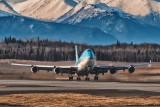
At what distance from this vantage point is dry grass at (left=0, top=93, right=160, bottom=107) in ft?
151

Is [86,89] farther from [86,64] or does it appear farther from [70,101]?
[86,64]

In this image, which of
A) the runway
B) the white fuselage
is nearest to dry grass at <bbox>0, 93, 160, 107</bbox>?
the runway

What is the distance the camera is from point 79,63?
102 m

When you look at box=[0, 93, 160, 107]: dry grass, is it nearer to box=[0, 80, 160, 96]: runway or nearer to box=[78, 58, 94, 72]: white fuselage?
box=[0, 80, 160, 96]: runway

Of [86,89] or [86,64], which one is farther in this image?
[86,64]

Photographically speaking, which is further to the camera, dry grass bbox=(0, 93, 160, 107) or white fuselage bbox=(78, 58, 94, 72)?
white fuselage bbox=(78, 58, 94, 72)

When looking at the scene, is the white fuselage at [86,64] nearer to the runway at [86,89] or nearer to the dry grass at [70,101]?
the runway at [86,89]

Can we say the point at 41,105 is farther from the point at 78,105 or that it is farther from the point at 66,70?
the point at 66,70

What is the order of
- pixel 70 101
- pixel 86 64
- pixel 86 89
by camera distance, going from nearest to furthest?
pixel 70 101
pixel 86 89
pixel 86 64

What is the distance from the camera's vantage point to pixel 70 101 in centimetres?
4866

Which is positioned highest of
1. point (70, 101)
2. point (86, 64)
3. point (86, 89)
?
point (86, 64)

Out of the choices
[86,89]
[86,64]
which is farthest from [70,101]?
[86,64]

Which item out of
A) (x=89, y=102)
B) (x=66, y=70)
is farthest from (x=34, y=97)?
(x=66, y=70)

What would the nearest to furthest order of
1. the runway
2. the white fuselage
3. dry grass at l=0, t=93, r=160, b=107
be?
dry grass at l=0, t=93, r=160, b=107 < the runway < the white fuselage
